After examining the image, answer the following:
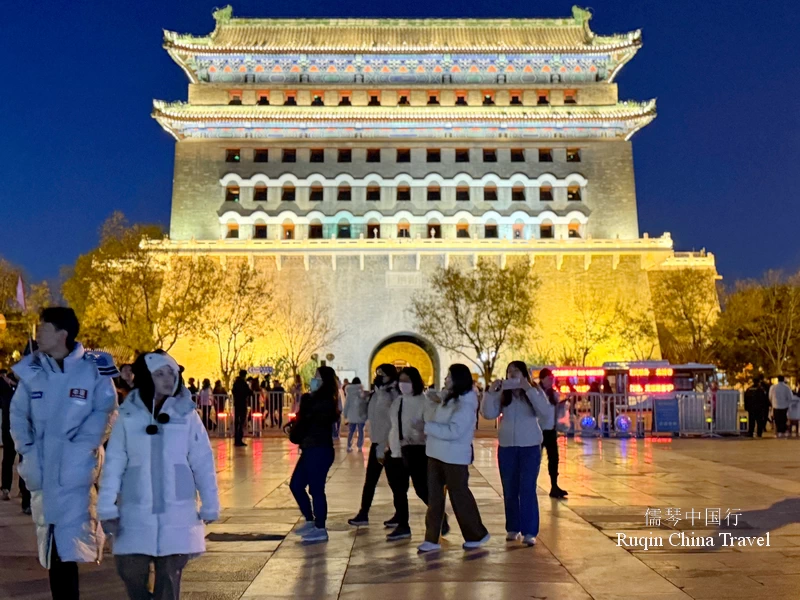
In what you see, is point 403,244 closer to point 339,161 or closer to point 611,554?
point 339,161

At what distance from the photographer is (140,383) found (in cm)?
499

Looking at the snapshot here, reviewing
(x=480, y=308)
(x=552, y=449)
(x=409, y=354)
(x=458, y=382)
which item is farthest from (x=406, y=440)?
(x=409, y=354)

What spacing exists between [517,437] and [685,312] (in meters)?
41.1

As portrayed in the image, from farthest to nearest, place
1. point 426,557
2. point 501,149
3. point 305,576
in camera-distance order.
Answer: point 501,149 < point 426,557 < point 305,576

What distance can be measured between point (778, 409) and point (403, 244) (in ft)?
84.4

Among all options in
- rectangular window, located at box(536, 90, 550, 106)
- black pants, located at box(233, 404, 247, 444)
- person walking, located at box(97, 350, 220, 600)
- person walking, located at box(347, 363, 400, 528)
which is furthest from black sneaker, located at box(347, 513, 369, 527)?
rectangular window, located at box(536, 90, 550, 106)

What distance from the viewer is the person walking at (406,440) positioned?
29.2 feet

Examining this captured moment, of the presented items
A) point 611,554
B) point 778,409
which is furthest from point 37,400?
point 778,409

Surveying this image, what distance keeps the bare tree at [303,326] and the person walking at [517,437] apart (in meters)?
37.1

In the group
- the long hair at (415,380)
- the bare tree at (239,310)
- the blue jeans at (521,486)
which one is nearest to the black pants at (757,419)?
the blue jeans at (521,486)

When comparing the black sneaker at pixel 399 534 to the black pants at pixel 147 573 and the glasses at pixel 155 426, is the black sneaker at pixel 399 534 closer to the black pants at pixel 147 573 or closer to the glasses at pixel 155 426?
the black pants at pixel 147 573

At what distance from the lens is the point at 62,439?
5.43 m

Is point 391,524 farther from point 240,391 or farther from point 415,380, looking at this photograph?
point 240,391

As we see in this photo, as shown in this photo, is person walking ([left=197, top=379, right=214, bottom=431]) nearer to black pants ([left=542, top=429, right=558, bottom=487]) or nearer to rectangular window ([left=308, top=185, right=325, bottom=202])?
black pants ([left=542, top=429, right=558, bottom=487])
